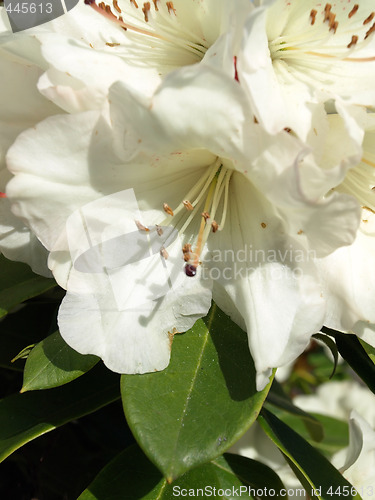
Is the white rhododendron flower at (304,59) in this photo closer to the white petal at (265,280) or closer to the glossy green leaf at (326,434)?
the white petal at (265,280)

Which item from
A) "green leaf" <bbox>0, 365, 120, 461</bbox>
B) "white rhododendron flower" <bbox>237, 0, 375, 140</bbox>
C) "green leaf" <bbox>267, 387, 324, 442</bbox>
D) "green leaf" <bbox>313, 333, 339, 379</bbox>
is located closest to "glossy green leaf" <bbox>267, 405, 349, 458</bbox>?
"green leaf" <bbox>267, 387, 324, 442</bbox>

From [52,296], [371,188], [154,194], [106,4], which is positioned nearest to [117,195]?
[154,194]

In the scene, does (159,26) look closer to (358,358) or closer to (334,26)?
(334,26)

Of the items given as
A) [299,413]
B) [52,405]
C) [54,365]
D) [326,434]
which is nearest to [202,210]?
[54,365]

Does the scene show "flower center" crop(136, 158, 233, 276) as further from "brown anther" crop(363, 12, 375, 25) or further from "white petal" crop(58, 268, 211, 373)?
"brown anther" crop(363, 12, 375, 25)

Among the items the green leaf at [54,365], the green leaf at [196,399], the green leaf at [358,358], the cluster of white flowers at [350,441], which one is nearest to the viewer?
the green leaf at [196,399]

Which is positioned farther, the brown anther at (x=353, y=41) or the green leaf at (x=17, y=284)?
the green leaf at (x=17, y=284)

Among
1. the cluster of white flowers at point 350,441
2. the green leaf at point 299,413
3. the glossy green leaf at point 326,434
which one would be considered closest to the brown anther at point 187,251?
the cluster of white flowers at point 350,441
